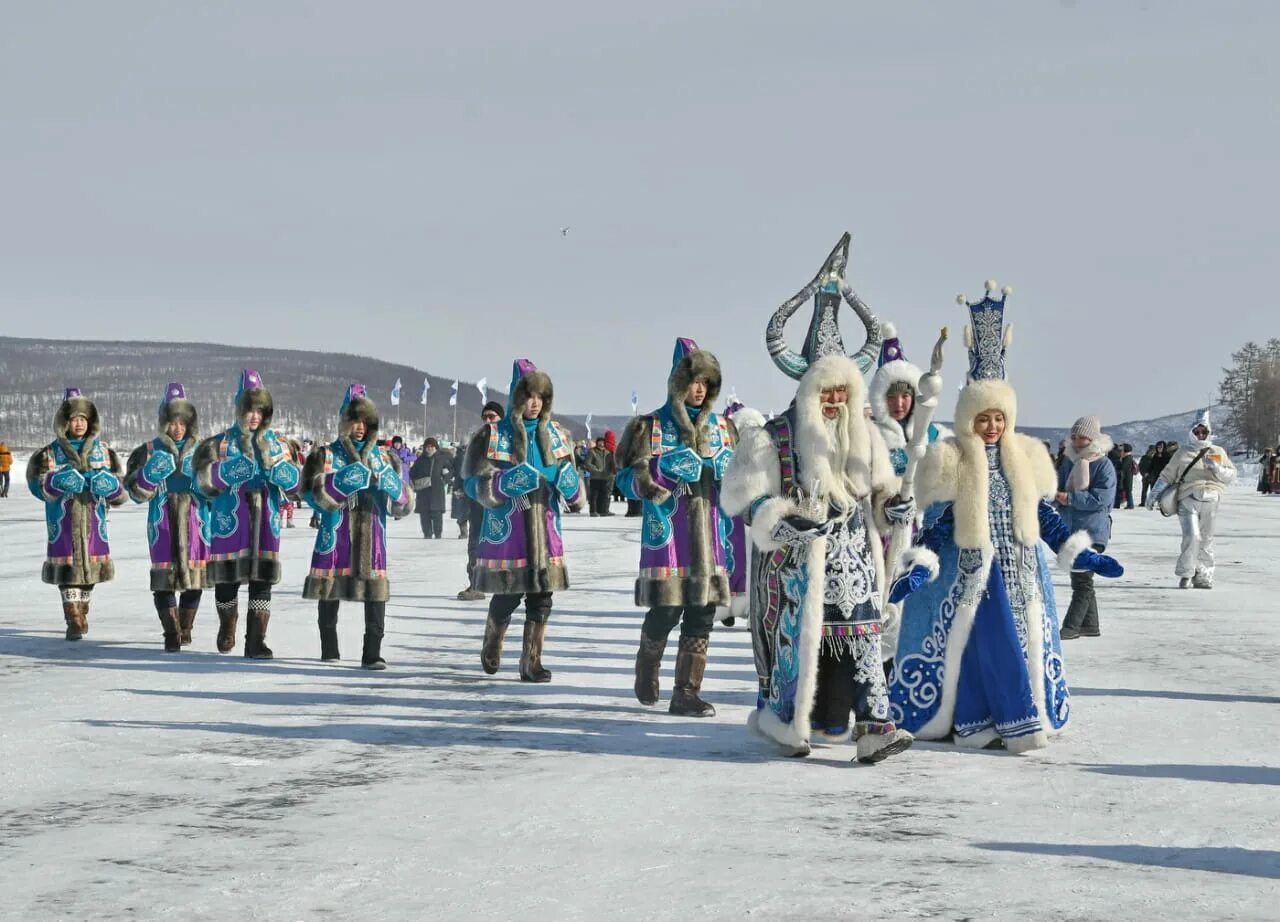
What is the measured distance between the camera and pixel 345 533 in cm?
1139

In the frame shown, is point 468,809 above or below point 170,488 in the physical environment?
below

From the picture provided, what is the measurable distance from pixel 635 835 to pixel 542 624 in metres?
4.50

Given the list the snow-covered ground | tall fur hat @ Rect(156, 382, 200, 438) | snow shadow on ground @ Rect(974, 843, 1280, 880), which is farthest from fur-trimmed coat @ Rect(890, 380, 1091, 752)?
tall fur hat @ Rect(156, 382, 200, 438)

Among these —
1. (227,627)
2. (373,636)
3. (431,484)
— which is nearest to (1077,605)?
(373,636)

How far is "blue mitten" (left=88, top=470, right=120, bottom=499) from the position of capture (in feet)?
42.4

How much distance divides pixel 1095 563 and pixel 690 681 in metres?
2.26

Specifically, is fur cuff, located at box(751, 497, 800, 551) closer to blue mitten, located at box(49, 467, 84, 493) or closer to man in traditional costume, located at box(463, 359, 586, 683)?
man in traditional costume, located at box(463, 359, 586, 683)

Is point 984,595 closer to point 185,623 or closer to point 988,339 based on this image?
point 988,339

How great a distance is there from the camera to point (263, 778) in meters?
7.52

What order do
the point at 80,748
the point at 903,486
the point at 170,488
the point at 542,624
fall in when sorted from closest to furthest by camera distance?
the point at 80,748
the point at 903,486
the point at 542,624
the point at 170,488

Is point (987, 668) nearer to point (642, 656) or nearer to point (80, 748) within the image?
point (642, 656)

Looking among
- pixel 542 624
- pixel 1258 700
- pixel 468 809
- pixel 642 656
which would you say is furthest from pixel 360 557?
pixel 1258 700

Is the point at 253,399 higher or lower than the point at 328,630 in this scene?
higher

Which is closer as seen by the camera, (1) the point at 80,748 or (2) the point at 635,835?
(2) the point at 635,835
